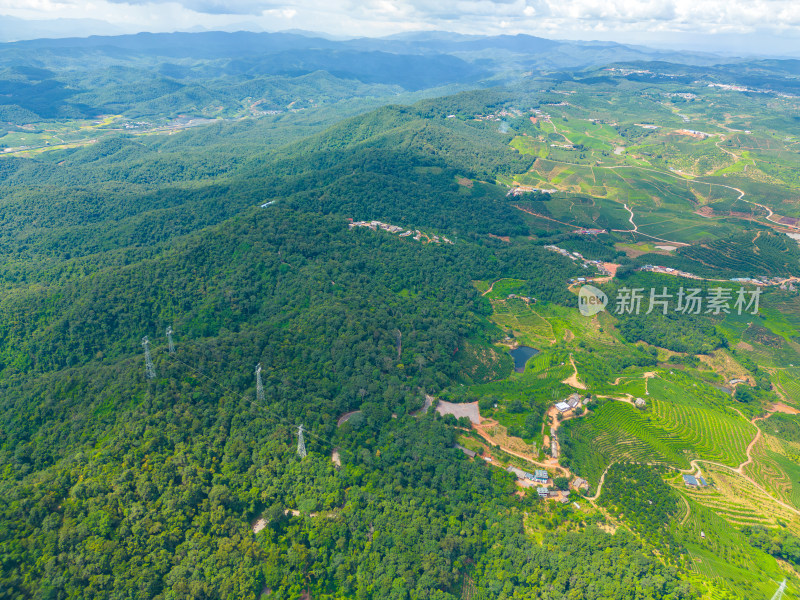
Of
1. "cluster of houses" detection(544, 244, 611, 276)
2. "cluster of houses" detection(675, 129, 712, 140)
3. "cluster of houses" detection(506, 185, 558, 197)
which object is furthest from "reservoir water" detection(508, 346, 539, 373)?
"cluster of houses" detection(675, 129, 712, 140)

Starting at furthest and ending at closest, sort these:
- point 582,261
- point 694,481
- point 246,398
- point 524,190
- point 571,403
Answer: point 524,190, point 582,261, point 571,403, point 246,398, point 694,481

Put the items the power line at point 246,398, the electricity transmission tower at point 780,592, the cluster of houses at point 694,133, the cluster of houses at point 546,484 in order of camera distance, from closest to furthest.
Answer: the electricity transmission tower at point 780,592 < the cluster of houses at point 546,484 < the power line at point 246,398 < the cluster of houses at point 694,133

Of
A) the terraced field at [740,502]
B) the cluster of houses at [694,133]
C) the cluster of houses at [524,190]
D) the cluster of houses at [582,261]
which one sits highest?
the cluster of houses at [694,133]

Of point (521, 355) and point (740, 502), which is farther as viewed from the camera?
point (521, 355)

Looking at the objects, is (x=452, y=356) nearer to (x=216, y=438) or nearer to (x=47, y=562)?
(x=216, y=438)

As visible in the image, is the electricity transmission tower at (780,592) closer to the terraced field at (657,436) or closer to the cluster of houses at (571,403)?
the terraced field at (657,436)

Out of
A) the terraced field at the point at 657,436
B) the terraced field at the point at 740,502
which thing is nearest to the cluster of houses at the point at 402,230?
the terraced field at the point at 657,436

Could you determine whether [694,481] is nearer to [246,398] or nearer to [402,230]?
[246,398]

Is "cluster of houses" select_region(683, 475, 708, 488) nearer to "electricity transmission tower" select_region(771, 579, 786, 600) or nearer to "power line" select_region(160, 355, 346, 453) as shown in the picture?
"electricity transmission tower" select_region(771, 579, 786, 600)

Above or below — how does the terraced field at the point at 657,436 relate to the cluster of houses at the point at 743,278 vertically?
below

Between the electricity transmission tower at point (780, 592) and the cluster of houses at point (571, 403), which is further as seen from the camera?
the cluster of houses at point (571, 403)

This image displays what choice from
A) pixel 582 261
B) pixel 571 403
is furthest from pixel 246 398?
pixel 582 261

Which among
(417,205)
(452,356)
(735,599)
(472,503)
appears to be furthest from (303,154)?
(735,599)
